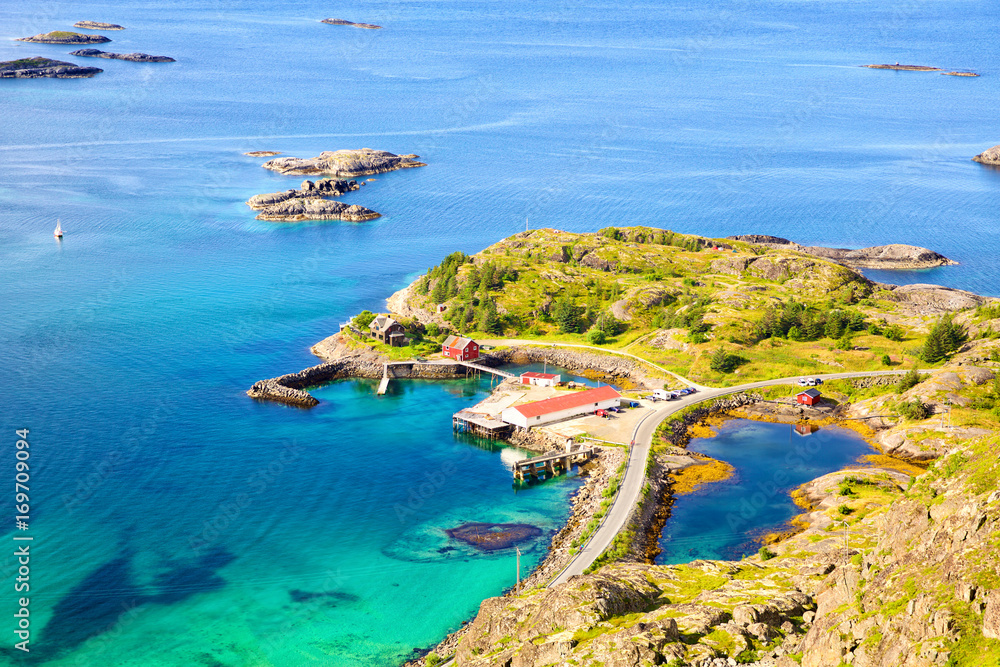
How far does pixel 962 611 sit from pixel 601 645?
2084cm

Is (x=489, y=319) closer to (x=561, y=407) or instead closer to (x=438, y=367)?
(x=438, y=367)

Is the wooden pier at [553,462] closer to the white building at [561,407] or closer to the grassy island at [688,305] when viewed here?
the white building at [561,407]

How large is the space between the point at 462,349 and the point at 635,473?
147 ft

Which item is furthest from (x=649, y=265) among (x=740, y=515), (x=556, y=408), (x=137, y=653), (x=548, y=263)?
(x=137, y=653)

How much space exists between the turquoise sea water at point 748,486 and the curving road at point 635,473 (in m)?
4.84

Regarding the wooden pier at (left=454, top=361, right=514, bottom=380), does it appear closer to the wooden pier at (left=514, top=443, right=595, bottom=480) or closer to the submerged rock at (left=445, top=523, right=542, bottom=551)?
the wooden pier at (left=514, top=443, right=595, bottom=480)

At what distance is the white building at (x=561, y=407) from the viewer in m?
117

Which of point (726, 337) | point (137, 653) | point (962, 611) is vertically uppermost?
point (962, 611)

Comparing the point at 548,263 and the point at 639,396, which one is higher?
the point at 548,263

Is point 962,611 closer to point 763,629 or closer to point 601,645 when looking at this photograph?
point 763,629

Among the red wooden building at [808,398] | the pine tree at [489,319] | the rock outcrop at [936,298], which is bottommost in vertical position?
the red wooden building at [808,398]

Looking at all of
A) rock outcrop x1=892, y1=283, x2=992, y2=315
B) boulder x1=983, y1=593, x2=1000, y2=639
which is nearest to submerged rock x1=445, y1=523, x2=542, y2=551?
boulder x1=983, y1=593, x2=1000, y2=639

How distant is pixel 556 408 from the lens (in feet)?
390

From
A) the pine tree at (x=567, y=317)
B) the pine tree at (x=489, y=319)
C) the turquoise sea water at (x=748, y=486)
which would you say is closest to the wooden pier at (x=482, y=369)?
the pine tree at (x=489, y=319)
